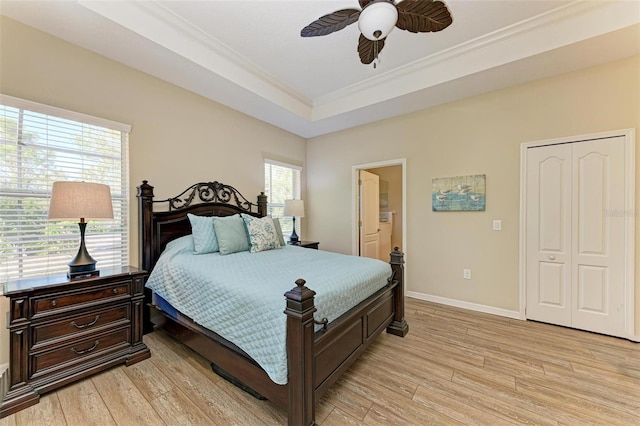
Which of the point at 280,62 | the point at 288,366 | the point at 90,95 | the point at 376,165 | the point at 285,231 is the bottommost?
the point at 288,366

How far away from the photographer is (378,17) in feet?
5.34

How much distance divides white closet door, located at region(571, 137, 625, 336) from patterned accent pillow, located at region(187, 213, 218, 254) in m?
3.93

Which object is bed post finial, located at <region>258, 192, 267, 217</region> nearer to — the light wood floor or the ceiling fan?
the light wood floor

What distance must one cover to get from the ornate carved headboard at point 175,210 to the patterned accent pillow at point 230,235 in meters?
0.53

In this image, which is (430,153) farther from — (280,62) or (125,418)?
(125,418)

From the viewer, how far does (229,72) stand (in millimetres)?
2941

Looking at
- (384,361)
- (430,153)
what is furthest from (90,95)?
(430,153)

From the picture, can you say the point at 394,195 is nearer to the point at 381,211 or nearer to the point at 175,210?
the point at 381,211

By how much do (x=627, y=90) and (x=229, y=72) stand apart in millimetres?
4158

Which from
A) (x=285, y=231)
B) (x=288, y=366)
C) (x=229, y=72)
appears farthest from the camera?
(x=285, y=231)

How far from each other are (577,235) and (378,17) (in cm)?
305

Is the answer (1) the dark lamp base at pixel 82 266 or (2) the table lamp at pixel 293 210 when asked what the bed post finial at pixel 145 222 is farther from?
(2) the table lamp at pixel 293 210

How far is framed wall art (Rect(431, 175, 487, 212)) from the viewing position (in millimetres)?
3283

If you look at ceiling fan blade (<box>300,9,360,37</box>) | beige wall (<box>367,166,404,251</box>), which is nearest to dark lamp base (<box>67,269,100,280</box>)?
ceiling fan blade (<box>300,9,360,37</box>)
